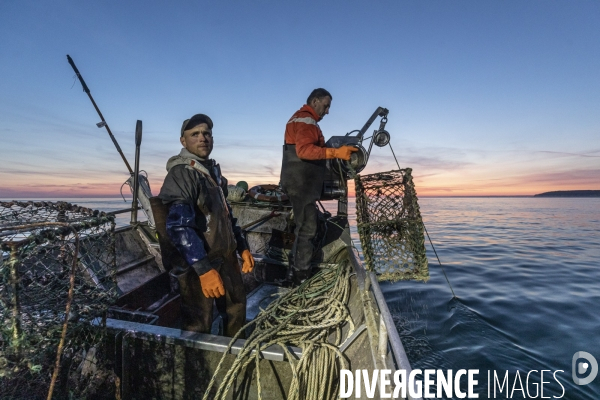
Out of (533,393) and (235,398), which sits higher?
(235,398)

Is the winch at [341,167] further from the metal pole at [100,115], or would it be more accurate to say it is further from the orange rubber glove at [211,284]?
the metal pole at [100,115]

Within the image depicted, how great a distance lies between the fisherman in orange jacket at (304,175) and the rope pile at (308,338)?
517mm

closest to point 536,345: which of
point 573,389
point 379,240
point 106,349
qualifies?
point 573,389

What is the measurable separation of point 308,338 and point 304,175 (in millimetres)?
2063

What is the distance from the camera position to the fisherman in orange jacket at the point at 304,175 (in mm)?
3765

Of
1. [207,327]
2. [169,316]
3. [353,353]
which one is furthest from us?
[169,316]

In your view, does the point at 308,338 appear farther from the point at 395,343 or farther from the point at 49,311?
the point at 49,311

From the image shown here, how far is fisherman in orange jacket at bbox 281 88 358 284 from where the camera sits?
3765mm

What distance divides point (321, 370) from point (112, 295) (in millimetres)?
1755

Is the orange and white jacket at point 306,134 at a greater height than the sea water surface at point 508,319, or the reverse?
the orange and white jacket at point 306,134

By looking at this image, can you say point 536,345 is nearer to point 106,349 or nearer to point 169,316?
point 169,316

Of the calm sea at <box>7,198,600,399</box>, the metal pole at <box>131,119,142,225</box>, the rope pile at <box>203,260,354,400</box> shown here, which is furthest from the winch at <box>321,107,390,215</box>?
the metal pole at <box>131,119,142,225</box>

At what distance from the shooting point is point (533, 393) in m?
3.17
